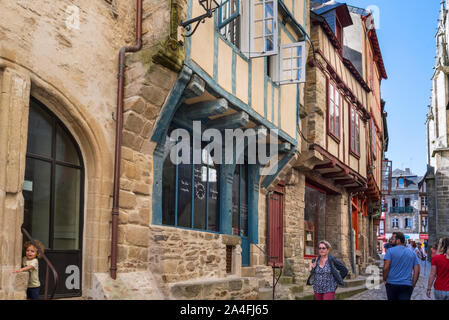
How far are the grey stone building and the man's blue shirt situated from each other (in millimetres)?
54153

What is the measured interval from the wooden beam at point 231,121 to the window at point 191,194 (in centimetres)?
54

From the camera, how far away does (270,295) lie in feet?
33.6

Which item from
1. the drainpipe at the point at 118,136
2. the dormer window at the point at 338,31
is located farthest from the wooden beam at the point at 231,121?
the dormer window at the point at 338,31

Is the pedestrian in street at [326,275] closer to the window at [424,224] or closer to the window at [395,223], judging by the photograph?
the window at [424,224]

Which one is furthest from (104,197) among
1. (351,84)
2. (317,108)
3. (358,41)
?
(358,41)

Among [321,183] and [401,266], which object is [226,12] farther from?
[321,183]

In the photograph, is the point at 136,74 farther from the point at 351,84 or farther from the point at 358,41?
the point at 358,41

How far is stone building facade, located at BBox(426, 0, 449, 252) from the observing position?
27.7 meters

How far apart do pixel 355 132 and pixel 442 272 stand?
36.0ft

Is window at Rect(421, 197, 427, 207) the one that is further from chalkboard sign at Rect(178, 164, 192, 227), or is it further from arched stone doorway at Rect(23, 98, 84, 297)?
arched stone doorway at Rect(23, 98, 84, 297)

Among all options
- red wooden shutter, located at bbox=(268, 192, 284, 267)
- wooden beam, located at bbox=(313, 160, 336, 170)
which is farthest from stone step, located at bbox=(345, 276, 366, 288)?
wooden beam, located at bbox=(313, 160, 336, 170)

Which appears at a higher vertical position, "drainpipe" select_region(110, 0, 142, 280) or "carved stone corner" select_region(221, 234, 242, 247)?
"drainpipe" select_region(110, 0, 142, 280)

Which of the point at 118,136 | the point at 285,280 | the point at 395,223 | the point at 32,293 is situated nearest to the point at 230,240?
the point at 285,280

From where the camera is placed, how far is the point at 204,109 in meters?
8.30
